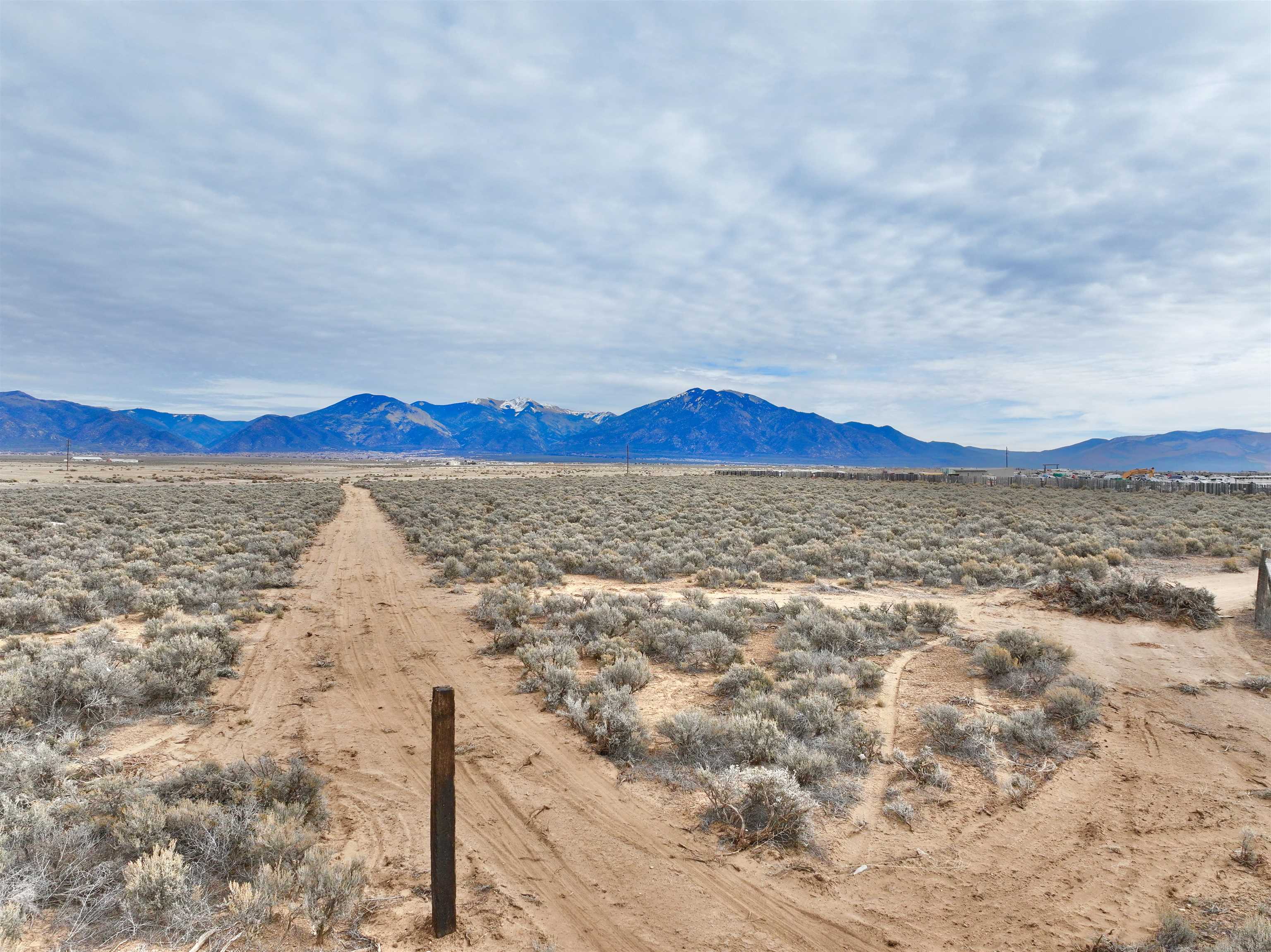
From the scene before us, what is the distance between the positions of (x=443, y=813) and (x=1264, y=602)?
1385 cm

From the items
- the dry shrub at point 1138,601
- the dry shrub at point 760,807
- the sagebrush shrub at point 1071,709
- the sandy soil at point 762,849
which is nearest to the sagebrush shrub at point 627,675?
the sandy soil at point 762,849

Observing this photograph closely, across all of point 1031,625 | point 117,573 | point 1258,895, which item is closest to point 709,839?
point 1258,895

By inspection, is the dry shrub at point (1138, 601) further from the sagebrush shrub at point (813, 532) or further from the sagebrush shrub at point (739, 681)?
the sagebrush shrub at point (739, 681)

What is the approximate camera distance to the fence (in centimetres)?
4262

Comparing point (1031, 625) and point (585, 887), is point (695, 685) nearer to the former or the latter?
point (585, 887)

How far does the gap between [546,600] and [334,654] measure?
385cm

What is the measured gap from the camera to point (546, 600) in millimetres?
11719

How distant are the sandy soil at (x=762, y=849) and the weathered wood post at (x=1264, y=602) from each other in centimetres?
139

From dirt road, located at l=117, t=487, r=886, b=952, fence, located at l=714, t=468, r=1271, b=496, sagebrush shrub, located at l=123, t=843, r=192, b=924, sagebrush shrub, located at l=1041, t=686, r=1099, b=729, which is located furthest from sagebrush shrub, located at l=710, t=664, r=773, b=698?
fence, located at l=714, t=468, r=1271, b=496

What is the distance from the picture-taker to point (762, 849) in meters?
4.91

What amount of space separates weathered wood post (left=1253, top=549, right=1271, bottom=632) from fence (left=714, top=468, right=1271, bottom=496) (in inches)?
1609

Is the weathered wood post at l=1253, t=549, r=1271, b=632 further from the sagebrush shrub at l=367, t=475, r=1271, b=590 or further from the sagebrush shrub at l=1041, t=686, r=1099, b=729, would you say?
the sagebrush shrub at l=1041, t=686, r=1099, b=729

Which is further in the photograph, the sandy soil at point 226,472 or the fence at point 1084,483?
the sandy soil at point 226,472

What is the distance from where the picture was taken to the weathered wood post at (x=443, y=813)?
3.56 meters
